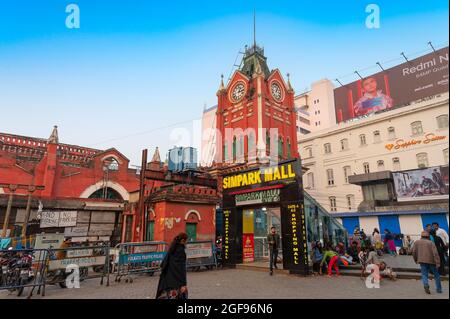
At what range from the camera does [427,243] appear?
285 inches

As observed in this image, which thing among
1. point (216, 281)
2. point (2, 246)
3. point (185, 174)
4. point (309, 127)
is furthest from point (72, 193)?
point (309, 127)

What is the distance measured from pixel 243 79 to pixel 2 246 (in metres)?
31.8

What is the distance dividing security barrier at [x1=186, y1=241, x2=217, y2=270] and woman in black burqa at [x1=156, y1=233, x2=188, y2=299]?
7738mm

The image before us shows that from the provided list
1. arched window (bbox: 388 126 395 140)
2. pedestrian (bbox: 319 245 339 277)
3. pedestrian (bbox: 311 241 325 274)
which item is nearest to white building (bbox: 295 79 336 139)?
arched window (bbox: 388 126 395 140)

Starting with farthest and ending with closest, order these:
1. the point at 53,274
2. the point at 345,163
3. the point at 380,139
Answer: the point at 345,163 → the point at 380,139 → the point at 53,274

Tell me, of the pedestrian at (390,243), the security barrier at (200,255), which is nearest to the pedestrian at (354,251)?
the pedestrian at (390,243)

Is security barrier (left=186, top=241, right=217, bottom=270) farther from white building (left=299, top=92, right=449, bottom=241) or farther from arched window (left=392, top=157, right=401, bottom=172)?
arched window (left=392, top=157, right=401, bottom=172)

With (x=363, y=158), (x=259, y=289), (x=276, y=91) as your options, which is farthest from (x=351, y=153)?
(x=259, y=289)

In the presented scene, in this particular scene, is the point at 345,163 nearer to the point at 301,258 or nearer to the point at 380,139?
the point at 380,139

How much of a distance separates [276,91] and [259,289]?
33197 mm

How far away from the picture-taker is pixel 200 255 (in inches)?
546

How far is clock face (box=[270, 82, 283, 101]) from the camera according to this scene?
37281mm

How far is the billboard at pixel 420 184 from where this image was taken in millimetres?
5840

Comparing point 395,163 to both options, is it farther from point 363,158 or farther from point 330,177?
point 330,177
